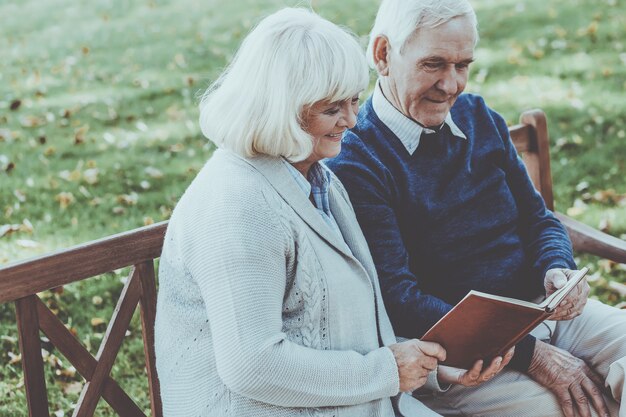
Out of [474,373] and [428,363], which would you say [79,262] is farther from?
[474,373]

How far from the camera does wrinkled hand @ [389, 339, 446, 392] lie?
2.26m

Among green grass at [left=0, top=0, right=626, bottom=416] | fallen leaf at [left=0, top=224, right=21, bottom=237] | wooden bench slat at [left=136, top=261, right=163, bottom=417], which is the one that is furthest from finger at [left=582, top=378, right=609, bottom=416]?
fallen leaf at [left=0, top=224, right=21, bottom=237]

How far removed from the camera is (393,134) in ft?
8.88

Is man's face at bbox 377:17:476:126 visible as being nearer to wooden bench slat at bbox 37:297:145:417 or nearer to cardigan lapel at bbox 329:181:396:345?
cardigan lapel at bbox 329:181:396:345

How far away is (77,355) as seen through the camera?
95.7 inches

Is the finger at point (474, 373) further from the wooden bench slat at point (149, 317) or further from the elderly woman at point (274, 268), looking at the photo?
the wooden bench slat at point (149, 317)

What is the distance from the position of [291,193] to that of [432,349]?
0.58 meters

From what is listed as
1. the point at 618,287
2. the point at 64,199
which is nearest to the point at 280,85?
the point at 618,287

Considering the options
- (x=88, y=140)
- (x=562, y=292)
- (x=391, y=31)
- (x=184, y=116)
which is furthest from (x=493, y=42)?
(x=562, y=292)

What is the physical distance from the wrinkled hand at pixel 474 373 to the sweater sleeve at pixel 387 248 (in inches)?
6.1

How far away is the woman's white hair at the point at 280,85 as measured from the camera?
2.13 meters

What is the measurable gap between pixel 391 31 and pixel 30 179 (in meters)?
3.73

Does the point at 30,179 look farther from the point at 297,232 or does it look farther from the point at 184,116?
the point at 297,232

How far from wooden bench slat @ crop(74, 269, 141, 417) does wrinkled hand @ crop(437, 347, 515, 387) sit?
976mm
